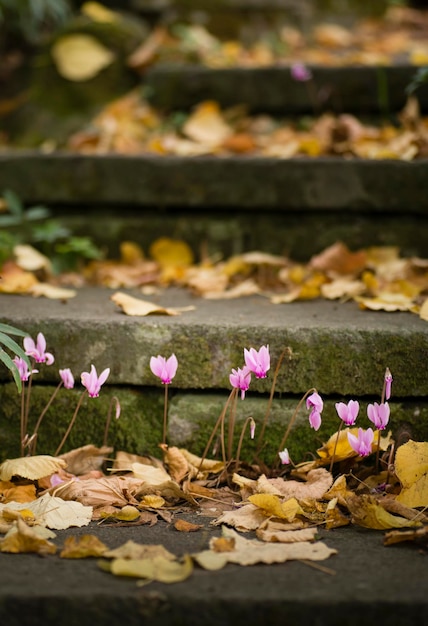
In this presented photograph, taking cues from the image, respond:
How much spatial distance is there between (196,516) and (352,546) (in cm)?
34

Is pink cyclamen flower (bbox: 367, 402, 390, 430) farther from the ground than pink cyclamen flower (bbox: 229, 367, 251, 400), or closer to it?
closer to it

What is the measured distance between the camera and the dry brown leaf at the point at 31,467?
155 cm

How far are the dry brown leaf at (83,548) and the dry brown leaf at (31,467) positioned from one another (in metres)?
0.31

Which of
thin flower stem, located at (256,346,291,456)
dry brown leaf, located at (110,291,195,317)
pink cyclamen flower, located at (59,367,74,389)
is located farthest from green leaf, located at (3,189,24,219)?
thin flower stem, located at (256,346,291,456)

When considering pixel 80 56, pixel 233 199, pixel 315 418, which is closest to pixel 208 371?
pixel 315 418

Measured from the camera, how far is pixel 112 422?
1750 millimetres

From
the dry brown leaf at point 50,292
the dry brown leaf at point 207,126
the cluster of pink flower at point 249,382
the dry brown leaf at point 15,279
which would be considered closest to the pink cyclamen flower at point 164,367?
the cluster of pink flower at point 249,382

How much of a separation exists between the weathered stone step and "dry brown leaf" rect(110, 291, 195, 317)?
1.49m

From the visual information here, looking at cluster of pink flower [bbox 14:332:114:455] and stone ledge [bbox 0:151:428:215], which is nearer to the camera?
cluster of pink flower [bbox 14:332:114:455]

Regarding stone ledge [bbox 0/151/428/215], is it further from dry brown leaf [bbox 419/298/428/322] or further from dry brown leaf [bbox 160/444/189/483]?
dry brown leaf [bbox 160/444/189/483]

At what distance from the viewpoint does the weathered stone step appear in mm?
2980

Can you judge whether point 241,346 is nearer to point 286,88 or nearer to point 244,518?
point 244,518

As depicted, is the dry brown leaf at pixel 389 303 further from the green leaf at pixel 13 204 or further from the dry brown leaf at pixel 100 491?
the green leaf at pixel 13 204

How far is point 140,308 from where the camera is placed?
188 centimetres
